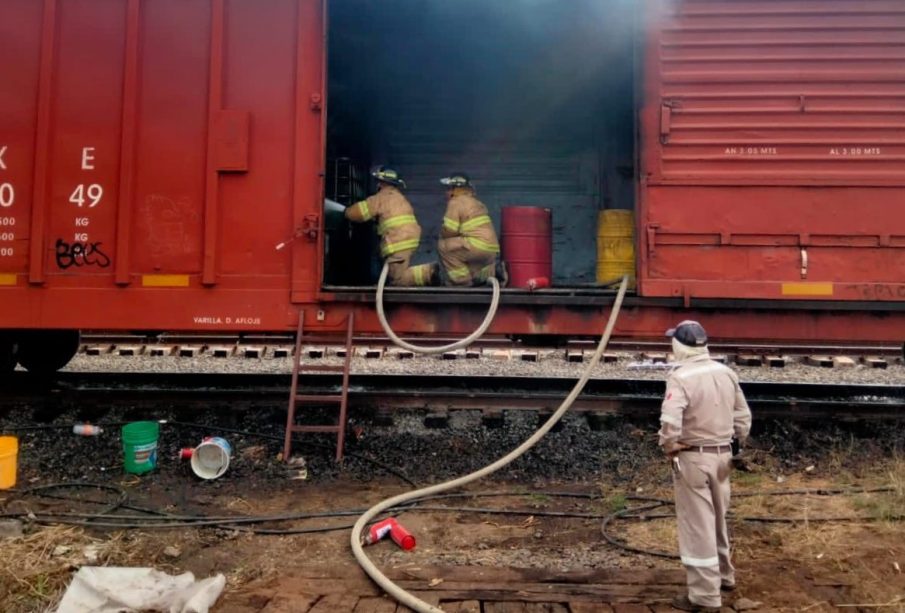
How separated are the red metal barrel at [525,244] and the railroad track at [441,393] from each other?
1133mm

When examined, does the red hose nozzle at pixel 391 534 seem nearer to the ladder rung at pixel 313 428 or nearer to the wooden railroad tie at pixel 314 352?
the ladder rung at pixel 313 428

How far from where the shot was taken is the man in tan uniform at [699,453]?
3.06 metres

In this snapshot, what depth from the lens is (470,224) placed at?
18.3 ft

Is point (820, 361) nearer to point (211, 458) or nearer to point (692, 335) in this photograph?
point (692, 335)

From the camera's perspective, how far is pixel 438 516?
14.0ft

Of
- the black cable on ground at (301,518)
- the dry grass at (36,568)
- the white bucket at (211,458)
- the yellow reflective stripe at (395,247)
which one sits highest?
the yellow reflective stripe at (395,247)

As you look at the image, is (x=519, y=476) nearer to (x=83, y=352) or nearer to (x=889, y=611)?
(x=889, y=611)

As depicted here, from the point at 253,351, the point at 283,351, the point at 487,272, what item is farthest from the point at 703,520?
the point at 253,351

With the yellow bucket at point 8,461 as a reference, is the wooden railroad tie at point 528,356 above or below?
above

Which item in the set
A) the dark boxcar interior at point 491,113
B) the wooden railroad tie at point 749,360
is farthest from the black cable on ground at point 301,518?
the dark boxcar interior at point 491,113

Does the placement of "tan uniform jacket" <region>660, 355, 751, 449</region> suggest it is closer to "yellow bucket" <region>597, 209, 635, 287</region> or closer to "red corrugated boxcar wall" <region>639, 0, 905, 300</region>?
"red corrugated boxcar wall" <region>639, 0, 905, 300</region>

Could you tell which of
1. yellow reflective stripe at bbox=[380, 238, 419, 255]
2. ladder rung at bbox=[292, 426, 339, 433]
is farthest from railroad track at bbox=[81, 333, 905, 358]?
ladder rung at bbox=[292, 426, 339, 433]

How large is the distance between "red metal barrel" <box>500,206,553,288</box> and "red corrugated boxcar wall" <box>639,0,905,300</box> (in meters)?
1.11

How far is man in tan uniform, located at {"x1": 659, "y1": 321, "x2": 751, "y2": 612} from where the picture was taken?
10.1ft
